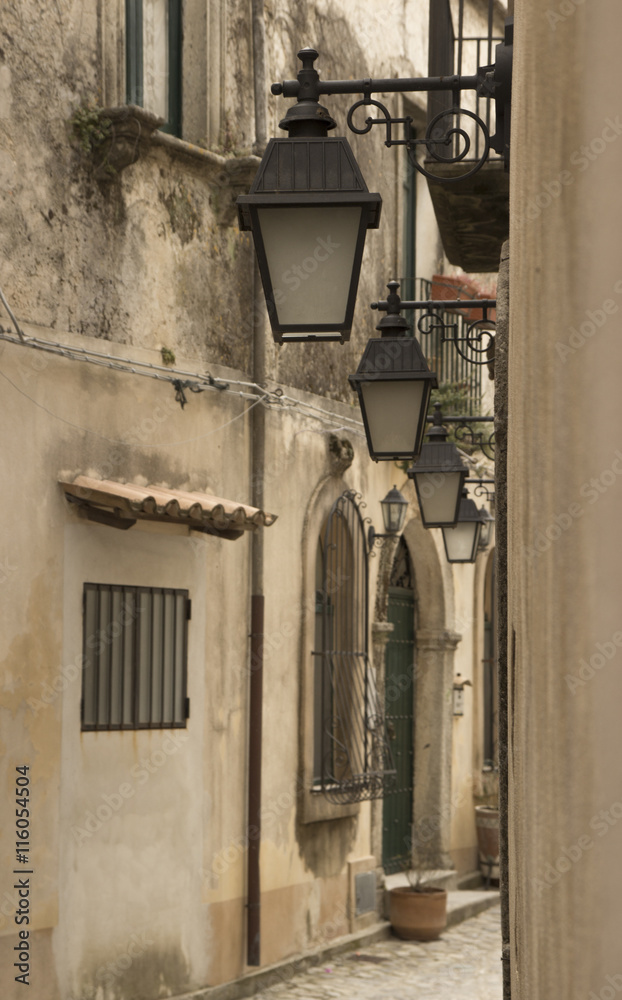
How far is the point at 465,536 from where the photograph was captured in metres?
10.5

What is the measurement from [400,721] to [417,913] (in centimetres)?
235

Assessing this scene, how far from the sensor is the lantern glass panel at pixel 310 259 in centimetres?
380

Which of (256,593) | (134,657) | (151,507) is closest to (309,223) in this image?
(151,507)

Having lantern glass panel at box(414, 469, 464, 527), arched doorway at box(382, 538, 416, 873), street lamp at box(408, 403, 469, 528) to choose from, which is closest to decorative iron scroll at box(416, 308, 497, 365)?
street lamp at box(408, 403, 469, 528)

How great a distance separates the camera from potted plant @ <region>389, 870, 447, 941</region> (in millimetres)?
11508

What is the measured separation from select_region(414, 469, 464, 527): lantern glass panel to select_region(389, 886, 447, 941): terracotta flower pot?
440 cm

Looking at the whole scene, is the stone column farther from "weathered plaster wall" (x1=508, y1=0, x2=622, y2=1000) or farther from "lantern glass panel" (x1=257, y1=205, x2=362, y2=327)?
"weathered plaster wall" (x1=508, y1=0, x2=622, y2=1000)

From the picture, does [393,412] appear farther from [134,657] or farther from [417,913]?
[417,913]

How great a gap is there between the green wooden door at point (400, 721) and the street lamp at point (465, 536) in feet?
8.88

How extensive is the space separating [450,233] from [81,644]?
318 cm

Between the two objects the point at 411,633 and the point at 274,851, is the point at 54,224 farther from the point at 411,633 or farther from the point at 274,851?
the point at 411,633

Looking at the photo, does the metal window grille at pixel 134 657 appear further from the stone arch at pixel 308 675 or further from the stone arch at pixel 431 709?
the stone arch at pixel 431 709

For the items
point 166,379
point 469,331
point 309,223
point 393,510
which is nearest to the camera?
point 309,223

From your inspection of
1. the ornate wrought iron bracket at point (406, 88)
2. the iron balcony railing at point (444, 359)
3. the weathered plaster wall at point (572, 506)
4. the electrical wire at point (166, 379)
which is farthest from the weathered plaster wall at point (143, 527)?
the weathered plaster wall at point (572, 506)
